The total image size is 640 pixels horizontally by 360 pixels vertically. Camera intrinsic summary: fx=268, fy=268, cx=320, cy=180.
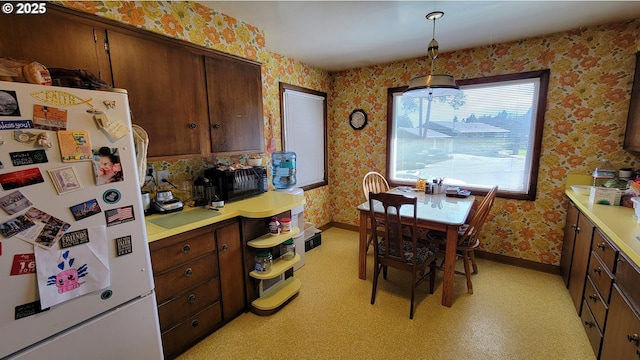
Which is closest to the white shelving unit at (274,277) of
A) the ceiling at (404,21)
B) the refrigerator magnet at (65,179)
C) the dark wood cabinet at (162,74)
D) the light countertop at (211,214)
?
the light countertop at (211,214)

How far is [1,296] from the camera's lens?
3.09 ft

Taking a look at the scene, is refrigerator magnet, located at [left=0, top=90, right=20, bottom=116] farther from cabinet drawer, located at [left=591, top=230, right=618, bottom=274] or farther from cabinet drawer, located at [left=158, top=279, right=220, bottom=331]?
cabinet drawer, located at [left=591, top=230, right=618, bottom=274]

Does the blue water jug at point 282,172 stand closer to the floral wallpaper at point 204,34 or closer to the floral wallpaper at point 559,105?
the floral wallpaper at point 204,34

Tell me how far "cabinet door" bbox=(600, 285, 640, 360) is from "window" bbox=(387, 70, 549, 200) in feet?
5.14

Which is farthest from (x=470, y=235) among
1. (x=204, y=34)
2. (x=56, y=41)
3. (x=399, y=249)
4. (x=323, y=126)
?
(x=56, y=41)

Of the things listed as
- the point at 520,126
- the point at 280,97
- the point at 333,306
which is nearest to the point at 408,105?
the point at 520,126

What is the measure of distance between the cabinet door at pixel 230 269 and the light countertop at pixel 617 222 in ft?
7.37

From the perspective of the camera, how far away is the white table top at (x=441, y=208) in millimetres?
2205

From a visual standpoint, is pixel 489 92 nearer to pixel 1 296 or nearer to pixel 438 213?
pixel 438 213

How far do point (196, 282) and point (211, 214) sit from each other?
1.51 ft

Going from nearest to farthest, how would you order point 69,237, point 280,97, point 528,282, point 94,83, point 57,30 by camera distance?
point 69,237
point 94,83
point 57,30
point 528,282
point 280,97

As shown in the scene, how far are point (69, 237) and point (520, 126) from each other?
12.0 feet

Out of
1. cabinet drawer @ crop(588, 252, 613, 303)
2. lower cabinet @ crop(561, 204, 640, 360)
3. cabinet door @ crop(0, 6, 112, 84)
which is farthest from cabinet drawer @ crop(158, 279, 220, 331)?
cabinet drawer @ crop(588, 252, 613, 303)

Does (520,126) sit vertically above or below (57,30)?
below
